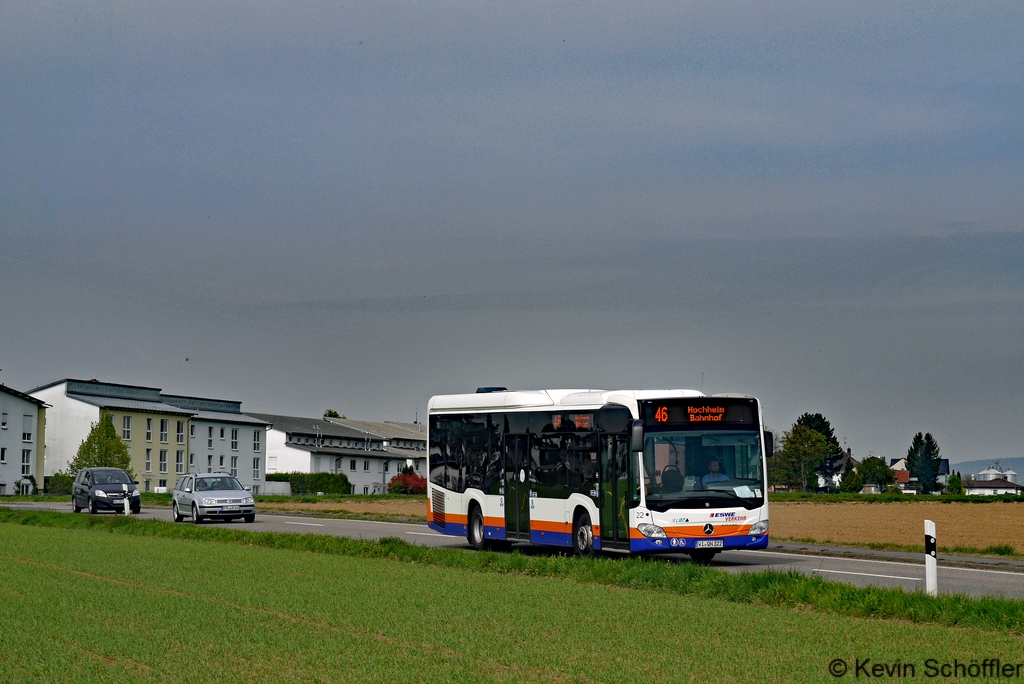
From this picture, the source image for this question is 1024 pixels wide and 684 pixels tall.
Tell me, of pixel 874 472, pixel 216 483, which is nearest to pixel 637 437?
pixel 216 483

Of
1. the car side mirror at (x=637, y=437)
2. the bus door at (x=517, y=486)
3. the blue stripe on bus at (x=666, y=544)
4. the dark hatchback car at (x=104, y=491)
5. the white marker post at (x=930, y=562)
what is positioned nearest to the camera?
the white marker post at (x=930, y=562)

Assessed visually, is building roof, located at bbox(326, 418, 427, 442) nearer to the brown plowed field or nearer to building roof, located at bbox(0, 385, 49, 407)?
building roof, located at bbox(0, 385, 49, 407)

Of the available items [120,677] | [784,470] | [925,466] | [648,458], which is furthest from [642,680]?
[925,466]

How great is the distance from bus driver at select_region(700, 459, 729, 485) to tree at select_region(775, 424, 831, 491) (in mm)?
145317

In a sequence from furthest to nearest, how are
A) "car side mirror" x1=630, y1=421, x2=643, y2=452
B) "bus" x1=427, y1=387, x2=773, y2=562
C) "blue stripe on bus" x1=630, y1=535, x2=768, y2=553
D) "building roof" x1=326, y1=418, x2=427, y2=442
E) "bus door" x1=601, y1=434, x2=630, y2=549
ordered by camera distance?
1. "building roof" x1=326, y1=418, x2=427, y2=442
2. "bus door" x1=601, y1=434, x2=630, y2=549
3. "bus" x1=427, y1=387, x2=773, y2=562
4. "blue stripe on bus" x1=630, y1=535, x2=768, y2=553
5. "car side mirror" x1=630, y1=421, x2=643, y2=452

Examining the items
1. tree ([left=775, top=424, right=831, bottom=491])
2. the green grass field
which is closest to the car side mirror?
the green grass field

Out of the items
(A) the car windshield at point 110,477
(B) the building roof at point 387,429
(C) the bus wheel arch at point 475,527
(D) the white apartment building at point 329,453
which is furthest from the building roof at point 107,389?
(C) the bus wheel arch at point 475,527

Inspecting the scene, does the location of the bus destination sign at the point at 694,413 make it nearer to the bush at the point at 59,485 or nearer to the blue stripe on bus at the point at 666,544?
the blue stripe on bus at the point at 666,544

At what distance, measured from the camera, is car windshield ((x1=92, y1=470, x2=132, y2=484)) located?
46.7m

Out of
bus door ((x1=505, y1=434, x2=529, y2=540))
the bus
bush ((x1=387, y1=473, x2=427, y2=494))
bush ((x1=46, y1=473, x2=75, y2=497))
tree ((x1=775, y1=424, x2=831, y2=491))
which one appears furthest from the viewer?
tree ((x1=775, y1=424, x2=831, y2=491))

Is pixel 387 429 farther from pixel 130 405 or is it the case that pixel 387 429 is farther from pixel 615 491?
pixel 615 491

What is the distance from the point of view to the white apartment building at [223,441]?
382ft

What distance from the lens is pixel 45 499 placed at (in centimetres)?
7244

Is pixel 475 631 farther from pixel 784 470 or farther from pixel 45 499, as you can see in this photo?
pixel 784 470
